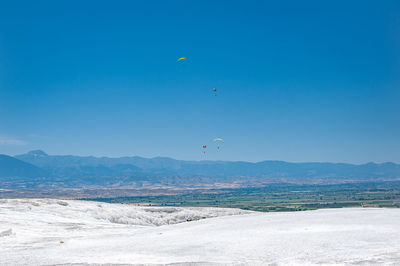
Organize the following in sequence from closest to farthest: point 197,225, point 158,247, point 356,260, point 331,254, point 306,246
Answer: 1. point 356,260
2. point 331,254
3. point 306,246
4. point 158,247
5. point 197,225

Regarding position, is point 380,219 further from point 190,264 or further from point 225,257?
point 190,264

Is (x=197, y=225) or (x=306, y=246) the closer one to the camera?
(x=306, y=246)

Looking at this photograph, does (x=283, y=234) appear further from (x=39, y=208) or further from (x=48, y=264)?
(x=39, y=208)

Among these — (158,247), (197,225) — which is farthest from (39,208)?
(158,247)

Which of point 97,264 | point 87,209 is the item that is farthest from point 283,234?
point 87,209

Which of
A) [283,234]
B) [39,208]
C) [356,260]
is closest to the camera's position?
[356,260]

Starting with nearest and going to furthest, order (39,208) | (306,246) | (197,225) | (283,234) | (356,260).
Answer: (356,260) → (306,246) → (283,234) → (197,225) → (39,208)
